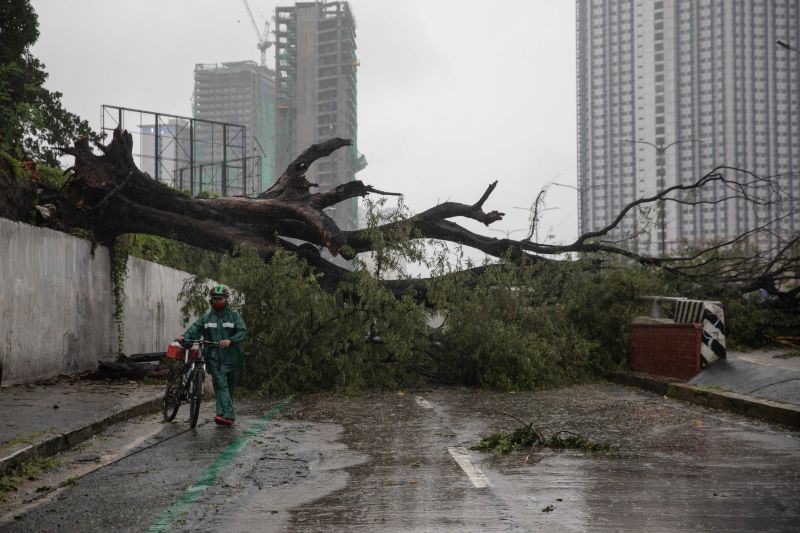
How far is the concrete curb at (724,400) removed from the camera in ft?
37.9

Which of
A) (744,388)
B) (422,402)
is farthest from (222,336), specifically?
(744,388)

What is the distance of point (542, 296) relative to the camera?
19438 mm

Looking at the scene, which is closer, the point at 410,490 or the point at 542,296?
the point at 410,490

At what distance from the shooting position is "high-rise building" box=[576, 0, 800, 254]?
113500 mm

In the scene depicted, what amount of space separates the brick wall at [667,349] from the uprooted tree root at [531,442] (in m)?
7.52

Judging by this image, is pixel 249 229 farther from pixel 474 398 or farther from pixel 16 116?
pixel 16 116

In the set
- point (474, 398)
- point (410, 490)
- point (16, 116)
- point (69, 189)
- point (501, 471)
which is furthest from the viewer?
point (16, 116)

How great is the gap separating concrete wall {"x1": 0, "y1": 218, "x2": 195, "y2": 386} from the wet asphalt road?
4.39 m

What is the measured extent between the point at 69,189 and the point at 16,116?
1046cm

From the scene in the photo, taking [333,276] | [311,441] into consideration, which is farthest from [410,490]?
[333,276]

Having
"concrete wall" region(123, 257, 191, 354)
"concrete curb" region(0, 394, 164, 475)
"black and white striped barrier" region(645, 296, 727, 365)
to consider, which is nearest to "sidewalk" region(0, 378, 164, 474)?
"concrete curb" region(0, 394, 164, 475)

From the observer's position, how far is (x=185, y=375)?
38.5ft

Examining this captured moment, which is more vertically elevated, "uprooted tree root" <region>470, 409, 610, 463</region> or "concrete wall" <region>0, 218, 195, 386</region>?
"concrete wall" <region>0, 218, 195, 386</region>

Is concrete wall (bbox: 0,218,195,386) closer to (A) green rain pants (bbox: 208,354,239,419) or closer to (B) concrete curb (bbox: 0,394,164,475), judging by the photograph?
(B) concrete curb (bbox: 0,394,164,475)
